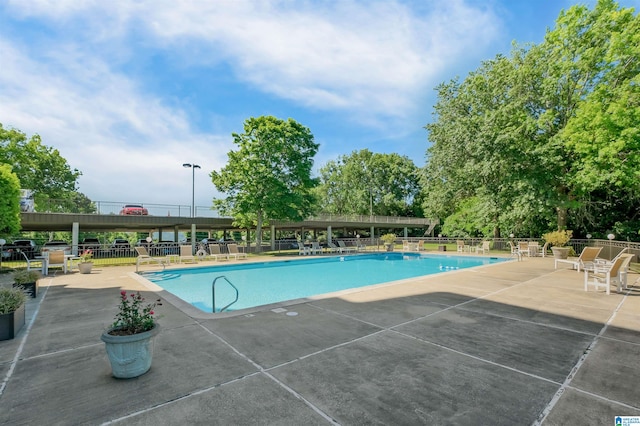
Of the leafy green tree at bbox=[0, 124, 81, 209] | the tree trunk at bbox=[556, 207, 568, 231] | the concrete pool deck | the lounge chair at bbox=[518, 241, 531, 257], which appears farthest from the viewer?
the leafy green tree at bbox=[0, 124, 81, 209]

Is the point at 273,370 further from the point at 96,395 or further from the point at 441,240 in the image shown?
the point at 441,240

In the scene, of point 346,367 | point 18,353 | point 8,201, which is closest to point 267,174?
point 8,201

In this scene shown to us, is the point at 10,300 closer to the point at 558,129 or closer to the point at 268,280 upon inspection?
the point at 268,280

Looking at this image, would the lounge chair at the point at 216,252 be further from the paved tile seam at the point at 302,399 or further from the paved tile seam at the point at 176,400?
the paved tile seam at the point at 302,399

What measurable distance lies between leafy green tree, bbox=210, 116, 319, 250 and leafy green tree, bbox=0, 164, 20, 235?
11672 mm

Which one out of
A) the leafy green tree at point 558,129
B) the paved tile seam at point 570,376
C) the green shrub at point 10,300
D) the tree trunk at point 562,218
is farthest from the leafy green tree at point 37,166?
the tree trunk at point 562,218

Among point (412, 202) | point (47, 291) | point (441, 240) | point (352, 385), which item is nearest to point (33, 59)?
point (47, 291)

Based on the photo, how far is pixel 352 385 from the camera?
293 centimetres

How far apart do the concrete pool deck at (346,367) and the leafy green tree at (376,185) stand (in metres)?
43.1

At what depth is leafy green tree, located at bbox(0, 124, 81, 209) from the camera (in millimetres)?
24047

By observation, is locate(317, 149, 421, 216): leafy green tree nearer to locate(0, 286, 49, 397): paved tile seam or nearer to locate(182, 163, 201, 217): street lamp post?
locate(182, 163, 201, 217): street lamp post

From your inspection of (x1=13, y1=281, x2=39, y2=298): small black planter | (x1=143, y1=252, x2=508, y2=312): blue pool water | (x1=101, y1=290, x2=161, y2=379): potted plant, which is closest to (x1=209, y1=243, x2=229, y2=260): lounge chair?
(x1=143, y1=252, x2=508, y2=312): blue pool water

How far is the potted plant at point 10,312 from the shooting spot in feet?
13.9

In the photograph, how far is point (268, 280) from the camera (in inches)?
479
